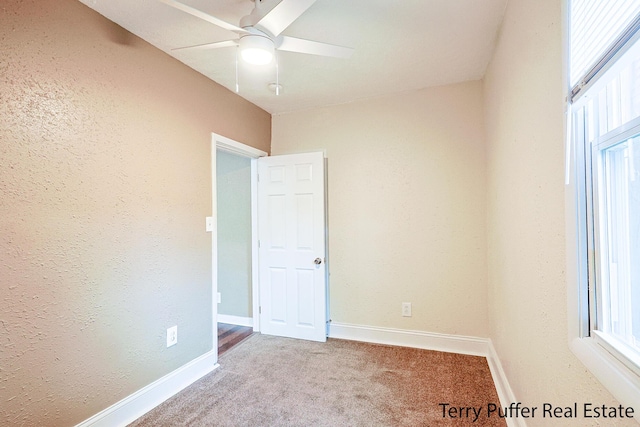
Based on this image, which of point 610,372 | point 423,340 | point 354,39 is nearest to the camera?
point 610,372

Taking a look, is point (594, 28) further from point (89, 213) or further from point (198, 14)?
point (89, 213)

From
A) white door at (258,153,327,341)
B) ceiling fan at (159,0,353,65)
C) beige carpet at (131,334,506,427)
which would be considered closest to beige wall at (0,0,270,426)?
beige carpet at (131,334,506,427)

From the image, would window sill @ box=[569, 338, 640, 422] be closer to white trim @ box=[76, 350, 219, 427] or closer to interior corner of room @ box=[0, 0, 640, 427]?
interior corner of room @ box=[0, 0, 640, 427]

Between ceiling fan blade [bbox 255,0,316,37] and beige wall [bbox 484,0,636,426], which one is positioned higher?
ceiling fan blade [bbox 255,0,316,37]

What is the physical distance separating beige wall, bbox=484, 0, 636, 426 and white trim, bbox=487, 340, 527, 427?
0.28 feet

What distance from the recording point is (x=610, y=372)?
0.74 meters

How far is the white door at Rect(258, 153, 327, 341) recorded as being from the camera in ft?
10.1

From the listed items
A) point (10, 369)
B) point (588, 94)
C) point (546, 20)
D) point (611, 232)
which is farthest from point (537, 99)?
point (10, 369)

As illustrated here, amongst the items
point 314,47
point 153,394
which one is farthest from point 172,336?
point 314,47

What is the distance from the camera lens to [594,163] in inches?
34.7

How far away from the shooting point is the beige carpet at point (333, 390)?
74.0 inches

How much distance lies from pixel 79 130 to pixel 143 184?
0.47 metres

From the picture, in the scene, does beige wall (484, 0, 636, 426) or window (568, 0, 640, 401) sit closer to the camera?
window (568, 0, 640, 401)

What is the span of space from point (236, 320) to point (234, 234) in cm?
105
